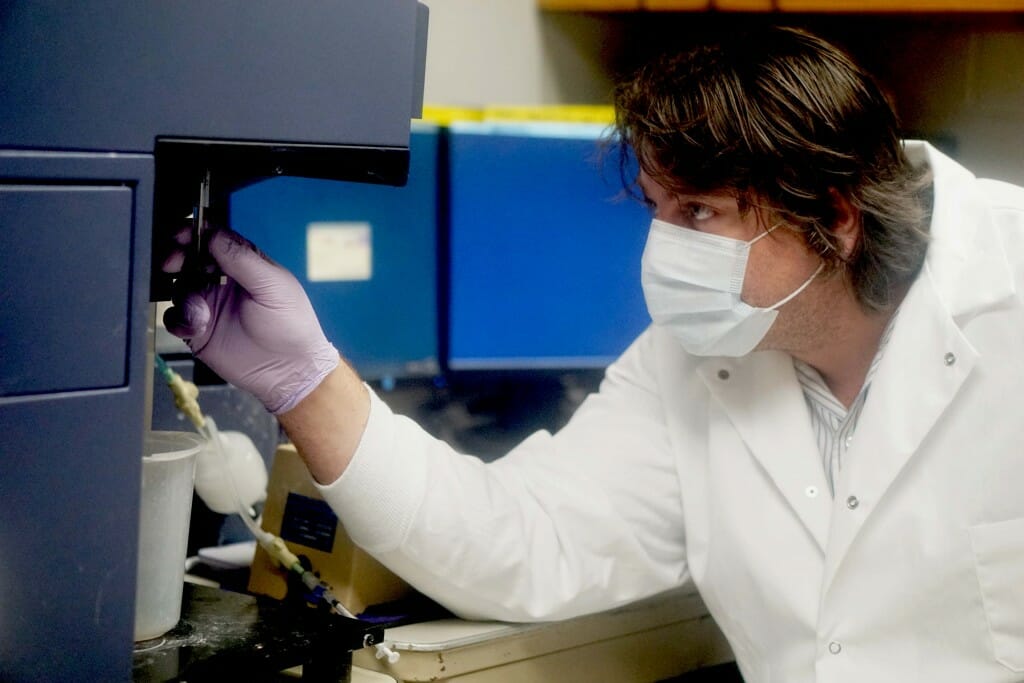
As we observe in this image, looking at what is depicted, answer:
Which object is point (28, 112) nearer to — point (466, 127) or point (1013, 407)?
point (1013, 407)

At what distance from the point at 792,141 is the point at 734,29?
0.91 m

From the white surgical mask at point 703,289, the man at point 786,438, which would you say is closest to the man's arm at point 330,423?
the man at point 786,438

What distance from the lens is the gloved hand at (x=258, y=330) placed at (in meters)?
0.89

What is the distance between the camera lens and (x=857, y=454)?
114cm

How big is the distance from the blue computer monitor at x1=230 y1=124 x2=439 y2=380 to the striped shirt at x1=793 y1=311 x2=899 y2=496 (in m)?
0.62

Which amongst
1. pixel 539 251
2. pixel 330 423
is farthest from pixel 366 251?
pixel 330 423

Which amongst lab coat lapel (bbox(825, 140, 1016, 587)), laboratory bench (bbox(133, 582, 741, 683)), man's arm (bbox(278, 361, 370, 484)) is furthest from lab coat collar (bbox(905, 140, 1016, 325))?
man's arm (bbox(278, 361, 370, 484))

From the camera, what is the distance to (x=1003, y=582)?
1094 mm

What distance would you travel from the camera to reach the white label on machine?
Answer: 1.55 meters

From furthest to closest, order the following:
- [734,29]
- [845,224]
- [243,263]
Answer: [734,29]
[845,224]
[243,263]

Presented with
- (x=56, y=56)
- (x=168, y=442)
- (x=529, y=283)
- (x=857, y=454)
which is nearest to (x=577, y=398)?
(x=529, y=283)

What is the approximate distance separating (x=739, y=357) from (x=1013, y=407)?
30 centimetres

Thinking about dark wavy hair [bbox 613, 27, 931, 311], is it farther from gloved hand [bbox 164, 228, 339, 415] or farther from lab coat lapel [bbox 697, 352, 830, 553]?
gloved hand [bbox 164, 228, 339, 415]

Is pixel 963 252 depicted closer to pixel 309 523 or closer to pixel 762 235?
pixel 762 235
